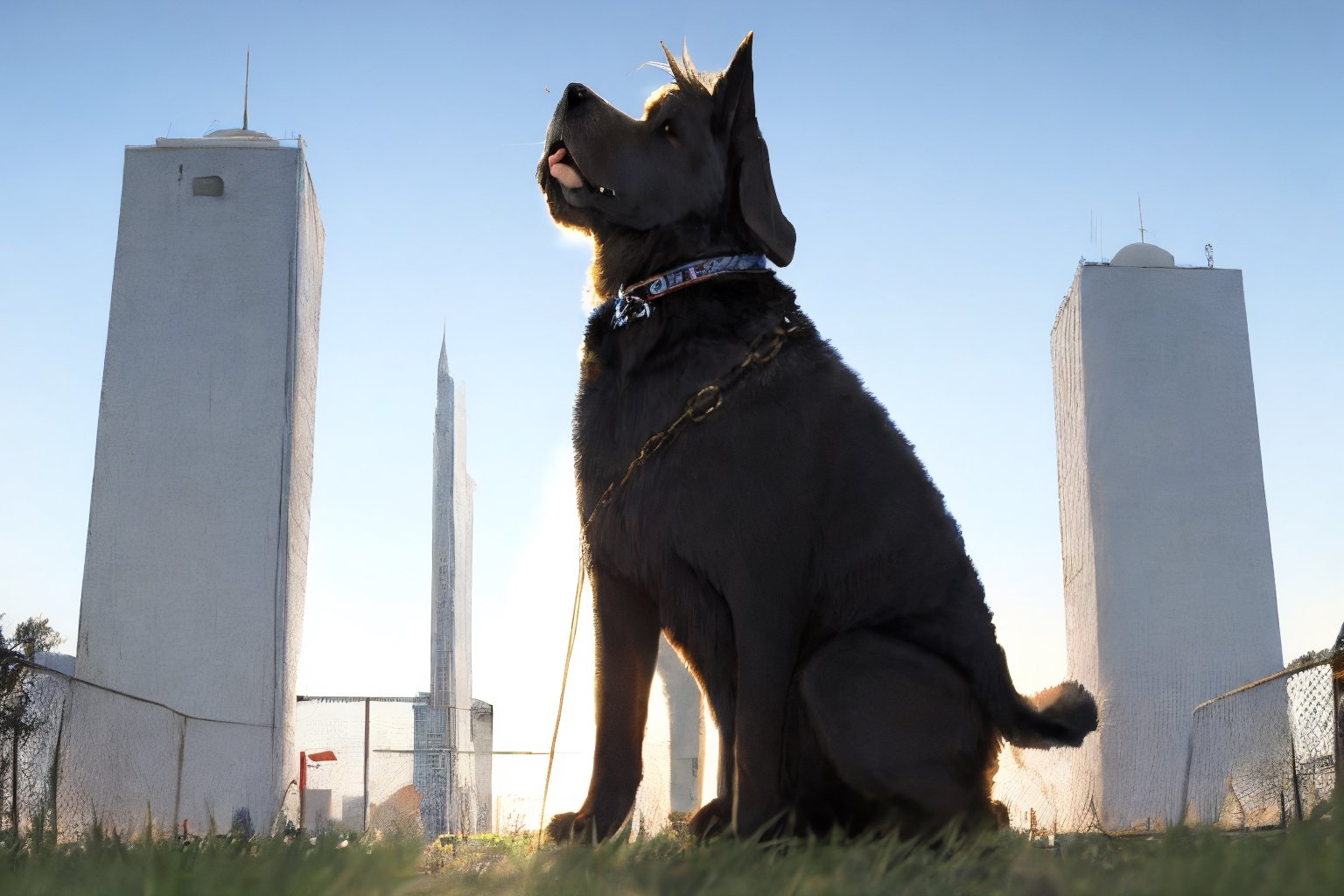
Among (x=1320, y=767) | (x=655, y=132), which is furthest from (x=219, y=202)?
(x=655, y=132)

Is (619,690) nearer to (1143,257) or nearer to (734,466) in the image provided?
(734,466)

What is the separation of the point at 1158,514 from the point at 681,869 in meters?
24.8

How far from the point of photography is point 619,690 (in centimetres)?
214

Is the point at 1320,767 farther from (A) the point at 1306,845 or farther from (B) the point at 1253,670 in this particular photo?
(B) the point at 1253,670

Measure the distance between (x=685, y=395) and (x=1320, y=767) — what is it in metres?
6.52

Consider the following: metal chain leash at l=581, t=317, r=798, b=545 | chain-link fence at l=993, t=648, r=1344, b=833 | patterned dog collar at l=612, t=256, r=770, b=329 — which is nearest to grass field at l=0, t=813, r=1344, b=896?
metal chain leash at l=581, t=317, r=798, b=545

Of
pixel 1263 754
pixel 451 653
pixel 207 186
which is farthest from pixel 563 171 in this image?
pixel 451 653

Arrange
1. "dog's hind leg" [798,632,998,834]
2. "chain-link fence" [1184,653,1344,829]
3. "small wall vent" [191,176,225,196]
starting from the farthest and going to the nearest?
"small wall vent" [191,176,225,196] → "chain-link fence" [1184,653,1344,829] → "dog's hind leg" [798,632,998,834]

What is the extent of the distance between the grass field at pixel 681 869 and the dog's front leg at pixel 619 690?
40 centimetres

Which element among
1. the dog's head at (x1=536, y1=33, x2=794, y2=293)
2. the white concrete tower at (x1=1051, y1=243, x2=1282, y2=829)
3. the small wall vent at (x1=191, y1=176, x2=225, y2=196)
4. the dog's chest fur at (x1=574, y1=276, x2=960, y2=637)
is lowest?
the dog's chest fur at (x1=574, y1=276, x2=960, y2=637)

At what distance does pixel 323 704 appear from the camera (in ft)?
65.0

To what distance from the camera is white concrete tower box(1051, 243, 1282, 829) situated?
23000 millimetres

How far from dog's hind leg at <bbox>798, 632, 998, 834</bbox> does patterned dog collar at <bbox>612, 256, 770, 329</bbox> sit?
2.34ft

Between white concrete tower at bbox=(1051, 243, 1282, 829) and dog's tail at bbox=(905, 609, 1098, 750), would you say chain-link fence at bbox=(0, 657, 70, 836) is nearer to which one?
dog's tail at bbox=(905, 609, 1098, 750)
